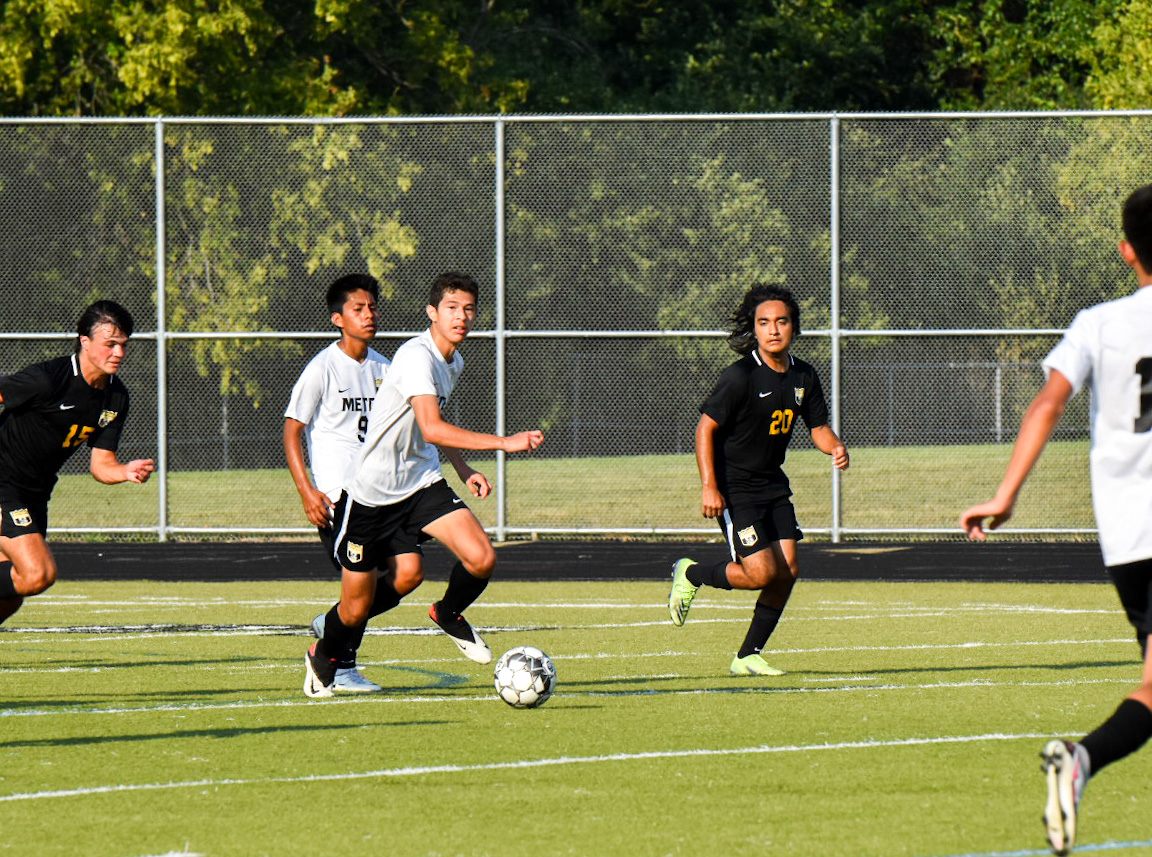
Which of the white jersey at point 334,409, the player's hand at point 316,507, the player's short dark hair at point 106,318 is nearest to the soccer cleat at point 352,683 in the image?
the player's hand at point 316,507

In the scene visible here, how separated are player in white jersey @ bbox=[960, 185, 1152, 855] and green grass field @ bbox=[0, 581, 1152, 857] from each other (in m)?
0.71

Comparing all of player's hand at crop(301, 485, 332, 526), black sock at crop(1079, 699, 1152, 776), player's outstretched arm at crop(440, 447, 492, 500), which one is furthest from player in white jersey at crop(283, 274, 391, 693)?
black sock at crop(1079, 699, 1152, 776)

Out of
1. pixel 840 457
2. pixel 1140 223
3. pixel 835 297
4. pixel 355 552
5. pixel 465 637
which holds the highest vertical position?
pixel 835 297

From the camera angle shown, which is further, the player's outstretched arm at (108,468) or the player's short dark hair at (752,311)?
the player's short dark hair at (752,311)

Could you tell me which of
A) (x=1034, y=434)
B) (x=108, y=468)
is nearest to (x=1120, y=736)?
(x=1034, y=434)

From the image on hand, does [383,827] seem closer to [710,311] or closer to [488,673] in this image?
[488,673]

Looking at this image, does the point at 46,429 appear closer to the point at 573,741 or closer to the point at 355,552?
the point at 355,552

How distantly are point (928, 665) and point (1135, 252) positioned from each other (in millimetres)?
4621

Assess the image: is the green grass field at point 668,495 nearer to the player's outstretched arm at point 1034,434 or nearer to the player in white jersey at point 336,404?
the player in white jersey at point 336,404

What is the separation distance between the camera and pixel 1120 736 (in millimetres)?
4711

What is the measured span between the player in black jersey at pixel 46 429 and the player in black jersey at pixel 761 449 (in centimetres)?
272

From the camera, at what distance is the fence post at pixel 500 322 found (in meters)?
16.7

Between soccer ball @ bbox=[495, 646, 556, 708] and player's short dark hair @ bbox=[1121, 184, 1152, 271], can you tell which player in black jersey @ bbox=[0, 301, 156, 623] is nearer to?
soccer ball @ bbox=[495, 646, 556, 708]

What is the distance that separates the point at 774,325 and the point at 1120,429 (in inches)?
161
